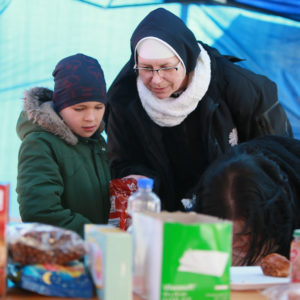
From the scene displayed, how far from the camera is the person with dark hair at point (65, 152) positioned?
5.54 ft

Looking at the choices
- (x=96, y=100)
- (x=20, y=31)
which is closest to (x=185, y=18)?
(x=20, y=31)

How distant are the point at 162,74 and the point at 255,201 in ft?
2.82

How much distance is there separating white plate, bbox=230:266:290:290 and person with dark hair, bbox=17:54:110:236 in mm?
586

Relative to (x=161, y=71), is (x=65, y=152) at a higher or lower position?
lower

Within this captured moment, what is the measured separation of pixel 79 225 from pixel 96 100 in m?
0.43

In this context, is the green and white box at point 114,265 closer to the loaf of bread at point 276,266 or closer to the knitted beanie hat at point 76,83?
the loaf of bread at point 276,266

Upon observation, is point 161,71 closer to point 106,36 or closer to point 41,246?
point 41,246

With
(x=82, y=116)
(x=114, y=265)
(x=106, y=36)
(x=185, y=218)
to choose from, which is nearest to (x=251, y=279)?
(x=185, y=218)

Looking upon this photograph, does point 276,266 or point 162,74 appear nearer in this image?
point 276,266

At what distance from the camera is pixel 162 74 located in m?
→ 2.15

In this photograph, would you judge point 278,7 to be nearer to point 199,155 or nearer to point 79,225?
point 199,155

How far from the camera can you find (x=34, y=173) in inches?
66.2

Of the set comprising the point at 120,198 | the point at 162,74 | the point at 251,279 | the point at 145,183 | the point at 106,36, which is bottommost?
the point at 251,279

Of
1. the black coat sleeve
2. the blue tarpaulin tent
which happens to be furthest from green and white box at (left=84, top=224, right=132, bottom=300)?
the blue tarpaulin tent
